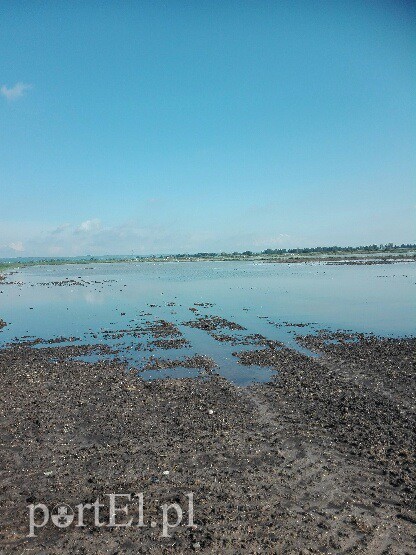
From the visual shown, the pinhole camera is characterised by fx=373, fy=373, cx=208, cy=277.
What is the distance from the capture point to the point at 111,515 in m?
9.60

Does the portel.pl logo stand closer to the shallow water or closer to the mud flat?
the mud flat

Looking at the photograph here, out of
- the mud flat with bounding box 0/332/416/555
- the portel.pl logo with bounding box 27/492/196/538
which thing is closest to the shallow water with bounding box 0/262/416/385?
the mud flat with bounding box 0/332/416/555

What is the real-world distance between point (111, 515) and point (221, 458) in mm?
3990

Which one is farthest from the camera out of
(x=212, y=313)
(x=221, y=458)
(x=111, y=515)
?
(x=212, y=313)

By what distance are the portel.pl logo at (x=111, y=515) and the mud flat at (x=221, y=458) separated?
0.46 ft

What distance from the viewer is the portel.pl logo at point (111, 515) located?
930 centimetres

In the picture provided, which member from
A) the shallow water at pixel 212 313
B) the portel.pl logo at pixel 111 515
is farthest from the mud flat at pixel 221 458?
the shallow water at pixel 212 313

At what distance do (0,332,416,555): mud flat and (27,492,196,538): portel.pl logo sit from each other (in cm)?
14

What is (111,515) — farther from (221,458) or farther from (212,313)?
(212,313)

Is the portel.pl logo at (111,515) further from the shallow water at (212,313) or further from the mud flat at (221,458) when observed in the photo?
the shallow water at (212,313)

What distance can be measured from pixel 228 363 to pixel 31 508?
15.3 meters

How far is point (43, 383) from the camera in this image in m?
20.0

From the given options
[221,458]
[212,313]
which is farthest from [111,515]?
[212,313]

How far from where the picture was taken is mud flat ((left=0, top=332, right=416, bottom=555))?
8.91 metres
